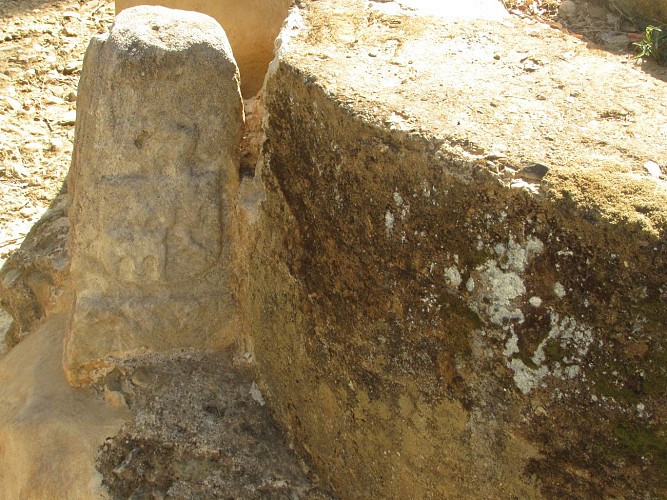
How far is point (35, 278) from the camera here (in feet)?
7.14

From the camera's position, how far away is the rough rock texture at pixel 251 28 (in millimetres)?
2193

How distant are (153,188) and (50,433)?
1.83ft

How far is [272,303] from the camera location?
5.92 ft

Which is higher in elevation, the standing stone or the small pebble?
the small pebble

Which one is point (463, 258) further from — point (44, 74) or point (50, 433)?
point (44, 74)

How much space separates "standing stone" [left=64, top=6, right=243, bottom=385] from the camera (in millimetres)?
1688

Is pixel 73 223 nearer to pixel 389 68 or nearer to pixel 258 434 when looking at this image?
pixel 258 434

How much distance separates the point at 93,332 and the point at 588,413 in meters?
1.05

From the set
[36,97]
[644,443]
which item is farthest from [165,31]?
[36,97]

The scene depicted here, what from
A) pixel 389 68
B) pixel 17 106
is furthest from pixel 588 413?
pixel 17 106

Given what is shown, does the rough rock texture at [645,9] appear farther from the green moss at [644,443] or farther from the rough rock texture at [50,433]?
the rough rock texture at [50,433]

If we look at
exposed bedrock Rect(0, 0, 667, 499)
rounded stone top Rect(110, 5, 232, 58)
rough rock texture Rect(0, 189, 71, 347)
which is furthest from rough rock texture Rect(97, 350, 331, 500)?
rounded stone top Rect(110, 5, 232, 58)

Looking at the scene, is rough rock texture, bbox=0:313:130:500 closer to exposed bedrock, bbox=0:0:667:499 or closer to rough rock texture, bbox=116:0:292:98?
exposed bedrock, bbox=0:0:667:499

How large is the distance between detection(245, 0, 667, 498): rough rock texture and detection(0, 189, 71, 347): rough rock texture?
56cm
